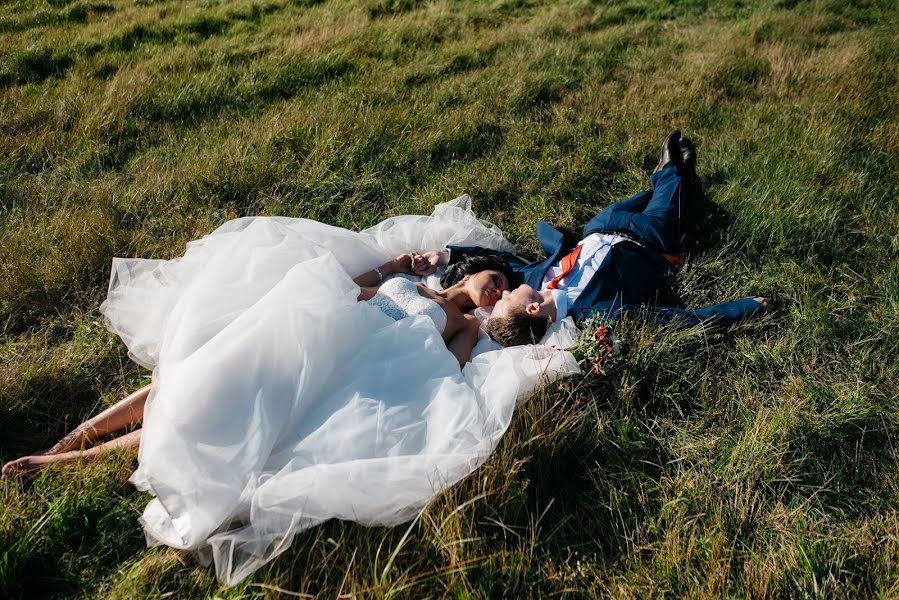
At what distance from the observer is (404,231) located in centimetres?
503

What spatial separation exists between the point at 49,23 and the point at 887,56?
12.4 meters

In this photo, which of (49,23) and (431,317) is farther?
(49,23)

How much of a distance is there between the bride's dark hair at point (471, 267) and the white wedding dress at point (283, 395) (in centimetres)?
80

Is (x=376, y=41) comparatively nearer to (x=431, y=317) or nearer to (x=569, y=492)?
(x=431, y=317)

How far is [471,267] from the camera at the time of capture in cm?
473

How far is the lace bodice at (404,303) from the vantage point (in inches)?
155

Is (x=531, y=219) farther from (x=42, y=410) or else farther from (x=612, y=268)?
(x=42, y=410)

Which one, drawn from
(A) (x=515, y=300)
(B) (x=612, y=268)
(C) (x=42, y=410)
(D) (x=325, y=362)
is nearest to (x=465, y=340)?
(A) (x=515, y=300)

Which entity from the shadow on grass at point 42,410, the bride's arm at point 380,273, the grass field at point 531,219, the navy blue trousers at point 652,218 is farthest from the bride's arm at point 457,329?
the shadow on grass at point 42,410

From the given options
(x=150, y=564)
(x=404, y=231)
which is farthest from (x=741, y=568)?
(x=404, y=231)

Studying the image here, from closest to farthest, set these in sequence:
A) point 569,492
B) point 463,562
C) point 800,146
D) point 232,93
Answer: point 463,562 < point 569,492 < point 800,146 < point 232,93

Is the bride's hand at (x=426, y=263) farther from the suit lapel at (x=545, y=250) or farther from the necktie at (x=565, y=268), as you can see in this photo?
the necktie at (x=565, y=268)

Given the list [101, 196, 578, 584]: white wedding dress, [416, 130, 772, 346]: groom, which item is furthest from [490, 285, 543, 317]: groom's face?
[101, 196, 578, 584]: white wedding dress

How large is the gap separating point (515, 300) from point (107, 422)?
287 cm
